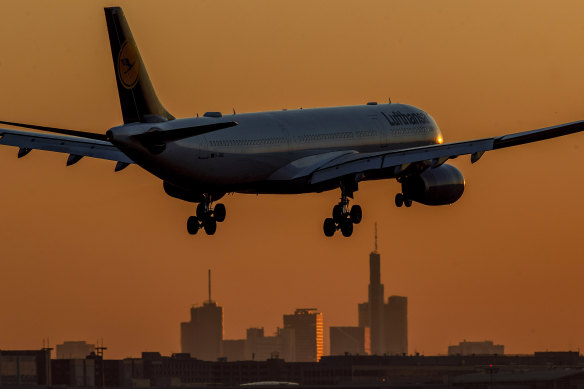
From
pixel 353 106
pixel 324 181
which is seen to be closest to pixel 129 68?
pixel 324 181

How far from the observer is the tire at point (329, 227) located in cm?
9925

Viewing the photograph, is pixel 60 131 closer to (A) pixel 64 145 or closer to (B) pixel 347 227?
(A) pixel 64 145

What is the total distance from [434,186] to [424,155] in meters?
6.17

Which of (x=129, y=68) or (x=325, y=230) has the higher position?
(x=129, y=68)

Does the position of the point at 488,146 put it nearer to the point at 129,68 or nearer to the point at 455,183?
the point at 455,183

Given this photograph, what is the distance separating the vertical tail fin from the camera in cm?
8888

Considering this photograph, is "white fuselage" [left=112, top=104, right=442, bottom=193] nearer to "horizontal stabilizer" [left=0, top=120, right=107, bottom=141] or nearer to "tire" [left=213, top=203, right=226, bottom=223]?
"tire" [left=213, top=203, right=226, bottom=223]

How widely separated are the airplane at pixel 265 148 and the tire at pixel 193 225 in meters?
0.05

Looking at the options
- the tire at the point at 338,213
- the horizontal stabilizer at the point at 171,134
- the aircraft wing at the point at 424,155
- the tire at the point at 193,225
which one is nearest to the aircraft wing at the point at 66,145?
the tire at the point at 193,225

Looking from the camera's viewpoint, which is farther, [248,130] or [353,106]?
[353,106]

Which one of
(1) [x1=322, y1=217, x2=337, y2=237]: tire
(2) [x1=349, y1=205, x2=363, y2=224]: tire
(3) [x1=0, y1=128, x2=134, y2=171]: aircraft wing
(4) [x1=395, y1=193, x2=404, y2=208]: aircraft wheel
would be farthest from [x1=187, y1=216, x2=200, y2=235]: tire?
(4) [x1=395, y1=193, x2=404, y2=208]: aircraft wheel

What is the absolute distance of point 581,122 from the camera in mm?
90188

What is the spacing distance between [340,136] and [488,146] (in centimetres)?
1267

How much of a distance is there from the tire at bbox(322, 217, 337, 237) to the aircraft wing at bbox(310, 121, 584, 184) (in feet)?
9.99
